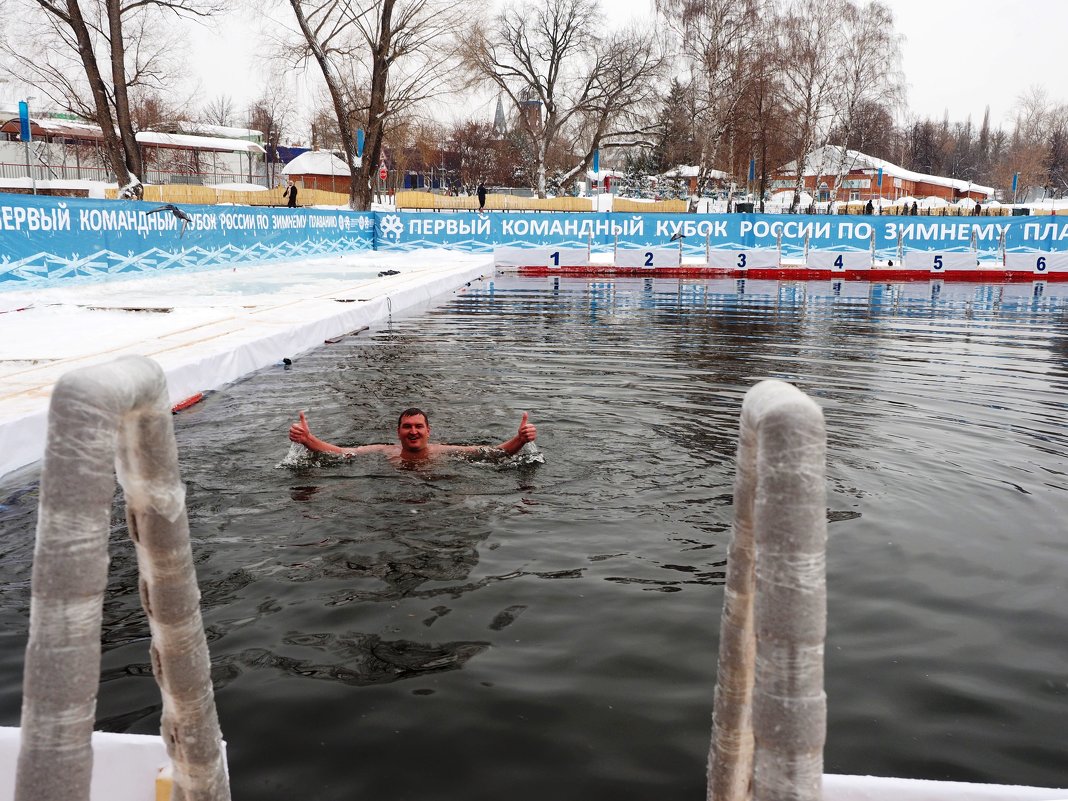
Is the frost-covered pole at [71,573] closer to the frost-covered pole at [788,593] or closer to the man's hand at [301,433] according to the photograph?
the frost-covered pole at [788,593]

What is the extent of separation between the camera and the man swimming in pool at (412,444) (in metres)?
7.06

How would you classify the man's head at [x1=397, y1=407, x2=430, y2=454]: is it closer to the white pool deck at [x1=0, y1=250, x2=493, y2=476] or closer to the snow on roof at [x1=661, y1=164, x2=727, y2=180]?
the white pool deck at [x1=0, y1=250, x2=493, y2=476]

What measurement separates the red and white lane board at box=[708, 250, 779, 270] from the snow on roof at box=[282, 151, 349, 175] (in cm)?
4738

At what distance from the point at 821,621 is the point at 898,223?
31855 mm

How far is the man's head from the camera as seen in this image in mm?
7117

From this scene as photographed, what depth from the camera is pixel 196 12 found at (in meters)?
28.8

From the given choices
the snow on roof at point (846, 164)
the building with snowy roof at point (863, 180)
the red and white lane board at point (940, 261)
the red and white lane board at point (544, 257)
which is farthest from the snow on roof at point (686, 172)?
the red and white lane board at point (544, 257)

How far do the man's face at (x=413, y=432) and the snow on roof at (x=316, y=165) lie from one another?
66471 mm

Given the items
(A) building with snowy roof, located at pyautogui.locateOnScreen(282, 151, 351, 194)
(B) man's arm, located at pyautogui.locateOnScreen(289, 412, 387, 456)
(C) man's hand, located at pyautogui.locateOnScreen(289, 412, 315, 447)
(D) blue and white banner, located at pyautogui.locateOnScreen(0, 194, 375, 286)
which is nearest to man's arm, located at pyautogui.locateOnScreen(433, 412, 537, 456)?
(B) man's arm, located at pyautogui.locateOnScreen(289, 412, 387, 456)

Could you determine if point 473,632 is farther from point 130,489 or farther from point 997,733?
point 130,489

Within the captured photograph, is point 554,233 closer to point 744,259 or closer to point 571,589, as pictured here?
point 744,259

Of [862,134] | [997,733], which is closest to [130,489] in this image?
[997,733]

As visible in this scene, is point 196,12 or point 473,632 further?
point 196,12

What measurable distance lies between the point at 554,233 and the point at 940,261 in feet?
41.7
